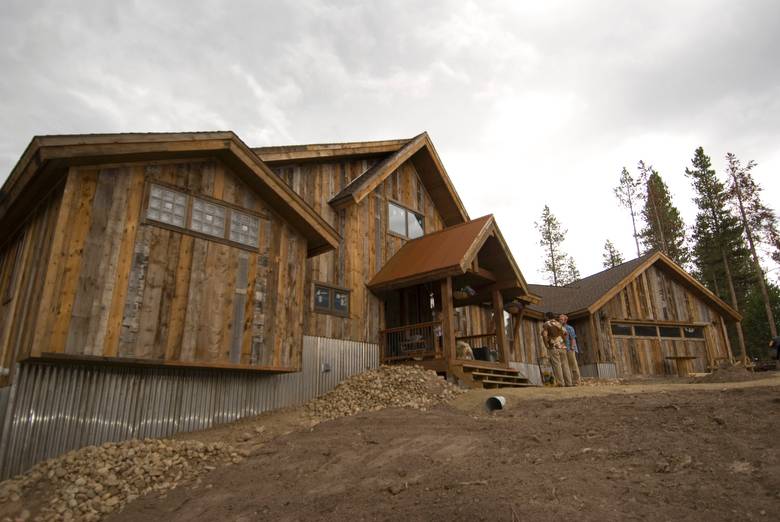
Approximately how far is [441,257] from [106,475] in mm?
8785

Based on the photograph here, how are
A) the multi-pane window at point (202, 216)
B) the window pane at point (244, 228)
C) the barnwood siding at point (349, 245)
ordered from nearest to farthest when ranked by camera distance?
the multi-pane window at point (202, 216) → the window pane at point (244, 228) → the barnwood siding at point (349, 245)

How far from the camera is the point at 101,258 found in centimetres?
844

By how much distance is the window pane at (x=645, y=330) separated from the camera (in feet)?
72.6

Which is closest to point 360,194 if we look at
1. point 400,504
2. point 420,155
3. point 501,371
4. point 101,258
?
point 420,155

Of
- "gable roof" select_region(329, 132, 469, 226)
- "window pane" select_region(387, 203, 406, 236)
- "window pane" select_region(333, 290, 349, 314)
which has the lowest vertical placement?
"window pane" select_region(333, 290, 349, 314)

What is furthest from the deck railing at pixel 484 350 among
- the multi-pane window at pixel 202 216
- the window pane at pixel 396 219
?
the multi-pane window at pixel 202 216

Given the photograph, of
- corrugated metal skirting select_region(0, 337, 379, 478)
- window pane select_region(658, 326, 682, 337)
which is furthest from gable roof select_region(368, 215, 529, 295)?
window pane select_region(658, 326, 682, 337)

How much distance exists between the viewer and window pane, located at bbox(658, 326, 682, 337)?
74.3ft

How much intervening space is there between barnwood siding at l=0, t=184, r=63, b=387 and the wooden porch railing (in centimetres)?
820

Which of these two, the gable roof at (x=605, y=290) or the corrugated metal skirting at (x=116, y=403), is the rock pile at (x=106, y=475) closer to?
the corrugated metal skirting at (x=116, y=403)

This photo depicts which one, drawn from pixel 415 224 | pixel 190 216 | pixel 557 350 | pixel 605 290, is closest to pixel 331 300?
pixel 190 216

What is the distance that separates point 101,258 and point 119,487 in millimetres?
3496

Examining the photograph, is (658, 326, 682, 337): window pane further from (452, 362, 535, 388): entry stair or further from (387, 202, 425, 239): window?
(387, 202, 425, 239): window

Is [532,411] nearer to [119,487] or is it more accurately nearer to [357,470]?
[357,470]
